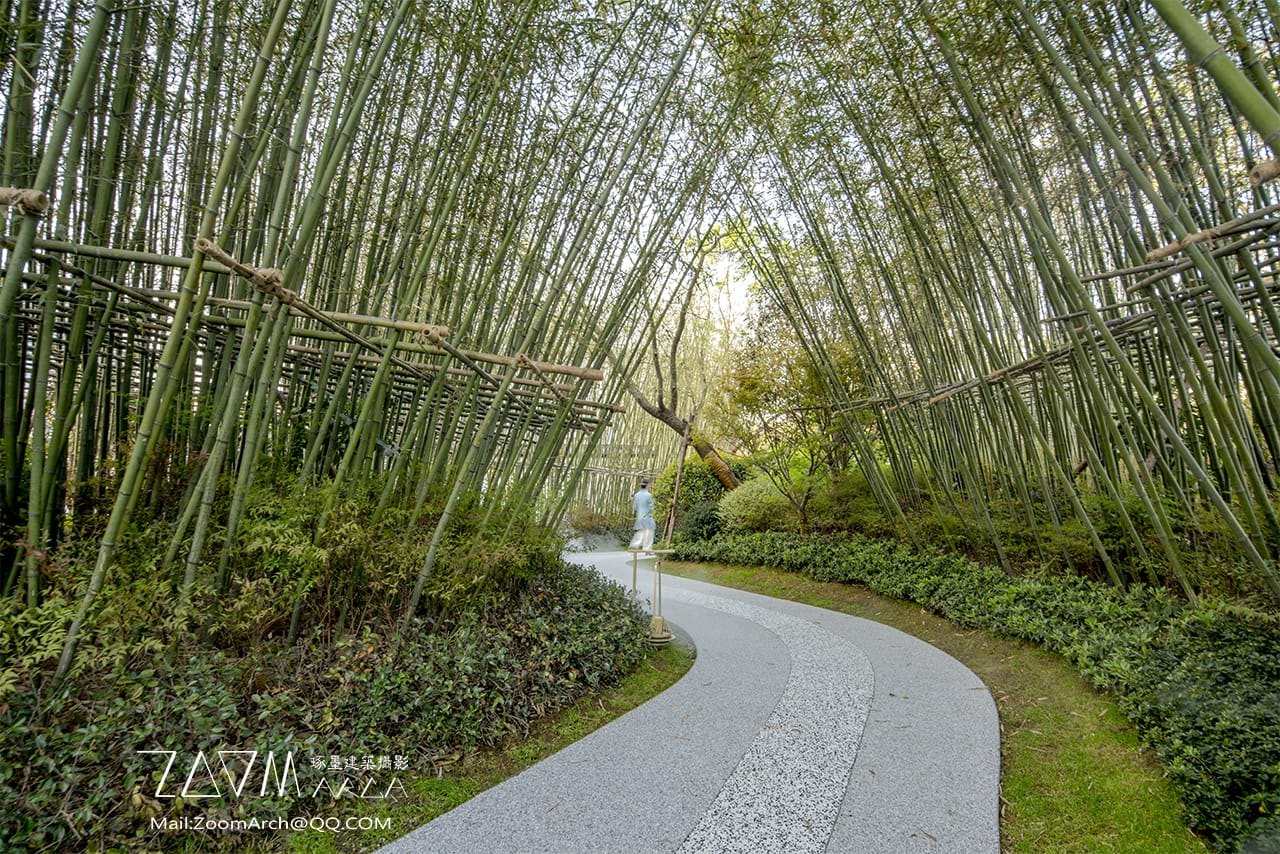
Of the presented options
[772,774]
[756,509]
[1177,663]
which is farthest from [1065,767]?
[756,509]

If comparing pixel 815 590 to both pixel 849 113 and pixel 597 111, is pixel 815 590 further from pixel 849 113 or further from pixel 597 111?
pixel 597 111

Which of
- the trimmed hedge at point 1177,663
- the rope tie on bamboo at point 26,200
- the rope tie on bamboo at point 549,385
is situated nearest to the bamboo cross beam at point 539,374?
the rope tie on bamboo at point 549,385

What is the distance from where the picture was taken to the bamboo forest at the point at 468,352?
5.32 ft

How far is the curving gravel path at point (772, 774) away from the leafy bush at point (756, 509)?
3.90 metres

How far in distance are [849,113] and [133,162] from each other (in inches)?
145

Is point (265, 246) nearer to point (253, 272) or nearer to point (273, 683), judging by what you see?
point (253, 272)

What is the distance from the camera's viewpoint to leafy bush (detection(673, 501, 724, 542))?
833 centimetres

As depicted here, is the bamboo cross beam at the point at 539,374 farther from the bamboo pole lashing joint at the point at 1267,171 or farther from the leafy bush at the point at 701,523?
the leafy bush at the point at 701,523

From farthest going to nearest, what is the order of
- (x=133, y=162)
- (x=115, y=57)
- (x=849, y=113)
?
(x=849, y=113) < (x=133, y=162) < (x=115, y=57)

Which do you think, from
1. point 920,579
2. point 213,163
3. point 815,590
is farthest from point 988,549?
point 213,163

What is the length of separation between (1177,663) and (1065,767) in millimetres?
716

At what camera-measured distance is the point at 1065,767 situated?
6.84 ft

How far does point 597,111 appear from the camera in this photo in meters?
3.38

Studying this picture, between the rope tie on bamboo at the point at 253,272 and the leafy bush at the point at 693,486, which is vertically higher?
the rope tie on bamboo at the point at 253,272
